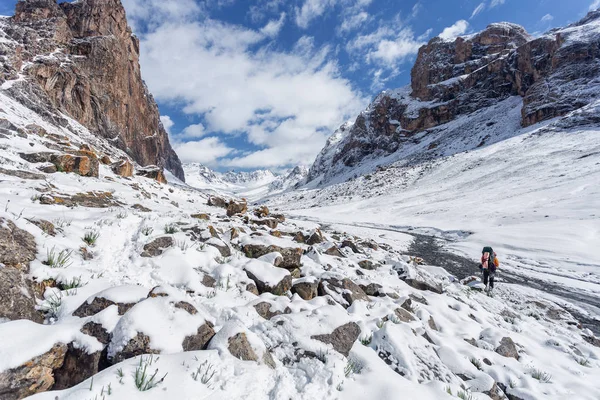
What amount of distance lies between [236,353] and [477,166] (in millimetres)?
50576

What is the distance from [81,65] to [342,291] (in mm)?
64683

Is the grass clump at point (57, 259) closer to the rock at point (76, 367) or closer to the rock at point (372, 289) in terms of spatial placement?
the rock at point (76, 367)

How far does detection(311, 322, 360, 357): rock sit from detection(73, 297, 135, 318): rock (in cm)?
219

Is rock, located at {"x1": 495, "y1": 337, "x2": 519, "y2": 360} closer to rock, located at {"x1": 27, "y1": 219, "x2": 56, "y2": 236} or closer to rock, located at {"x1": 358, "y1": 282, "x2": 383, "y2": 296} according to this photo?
rock, located at {"x1": 358, "y1": 282, "x2": 383, "y2": 296}

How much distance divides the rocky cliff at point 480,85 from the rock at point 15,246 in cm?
7551

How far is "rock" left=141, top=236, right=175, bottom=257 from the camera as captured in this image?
16.1 feet

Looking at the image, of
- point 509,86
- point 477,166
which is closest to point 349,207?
point 477,166

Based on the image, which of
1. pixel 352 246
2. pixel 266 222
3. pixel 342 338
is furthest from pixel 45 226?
pixel 352 246

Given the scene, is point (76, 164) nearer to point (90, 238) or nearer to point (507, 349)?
point (90, 238)

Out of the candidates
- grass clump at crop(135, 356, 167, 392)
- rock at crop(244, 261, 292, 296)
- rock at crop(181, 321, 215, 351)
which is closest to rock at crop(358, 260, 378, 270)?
rock at crop(244, 261, 292, 296)

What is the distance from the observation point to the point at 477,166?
43688mm

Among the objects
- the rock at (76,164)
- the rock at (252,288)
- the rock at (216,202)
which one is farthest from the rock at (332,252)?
the rock at (216,202)

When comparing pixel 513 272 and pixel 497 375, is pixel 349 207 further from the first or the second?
pixel 497 375

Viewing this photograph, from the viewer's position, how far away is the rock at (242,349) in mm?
2789
